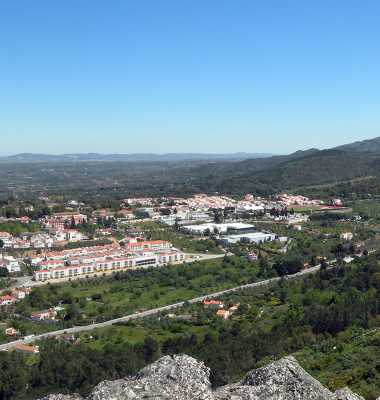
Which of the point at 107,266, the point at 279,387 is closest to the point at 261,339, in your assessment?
the point at 279,387

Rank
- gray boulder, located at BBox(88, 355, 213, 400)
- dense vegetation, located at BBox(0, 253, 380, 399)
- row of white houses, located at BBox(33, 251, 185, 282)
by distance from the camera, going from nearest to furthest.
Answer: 1. gray boulder, located at BBox(88, 355, 213, 400)
2. dense vegetation, located at BBox(0, 253, 380, 399)
3. row of white houses, located at BBox(33, 251, 185, 282)

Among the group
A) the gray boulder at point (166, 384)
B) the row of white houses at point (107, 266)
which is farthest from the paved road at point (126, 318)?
the gray boulder at point (166, 384)

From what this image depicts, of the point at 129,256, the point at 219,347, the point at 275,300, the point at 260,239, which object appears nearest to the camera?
the point at 219,347

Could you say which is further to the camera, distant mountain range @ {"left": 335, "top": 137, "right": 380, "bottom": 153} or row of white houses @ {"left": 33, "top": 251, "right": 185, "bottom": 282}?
distant mountain range @ {"left": 335, "top": 137, "right": 380, "bottom": 153}

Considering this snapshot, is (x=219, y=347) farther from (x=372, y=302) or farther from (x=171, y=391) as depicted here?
(x=171, y=391)

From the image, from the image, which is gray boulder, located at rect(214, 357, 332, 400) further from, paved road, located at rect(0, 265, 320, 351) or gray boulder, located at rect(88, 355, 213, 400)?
paved road, located at rect(0, 265, 320, 351)

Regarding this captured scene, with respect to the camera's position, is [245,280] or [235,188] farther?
[235,188]

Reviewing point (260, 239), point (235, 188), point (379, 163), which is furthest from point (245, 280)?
point (379, 163)

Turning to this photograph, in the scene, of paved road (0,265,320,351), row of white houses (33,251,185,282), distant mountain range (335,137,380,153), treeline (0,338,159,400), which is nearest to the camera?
treeline (0,338,159,400)

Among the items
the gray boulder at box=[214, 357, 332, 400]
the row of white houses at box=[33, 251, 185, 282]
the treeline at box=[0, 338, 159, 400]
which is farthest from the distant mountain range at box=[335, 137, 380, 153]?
the gray boulder at box=[214, 357, 332, 400]
